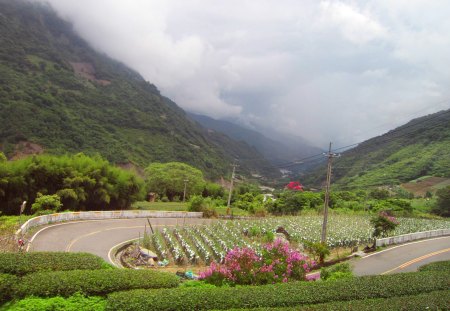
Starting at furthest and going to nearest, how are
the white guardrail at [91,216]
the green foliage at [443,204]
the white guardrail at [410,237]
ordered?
the green foliage at [443,204], the white guardrail at [410,237], the white guardrail at [91,216]

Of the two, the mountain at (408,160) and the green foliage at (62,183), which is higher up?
the mountain at (408,160)

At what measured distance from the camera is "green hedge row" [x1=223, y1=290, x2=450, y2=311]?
Result: 27.3ft

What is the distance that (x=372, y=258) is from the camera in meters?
21.9

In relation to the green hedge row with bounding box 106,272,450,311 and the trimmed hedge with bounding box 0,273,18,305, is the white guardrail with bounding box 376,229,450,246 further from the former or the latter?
the trimmed hedge with bounding box 0,273,18,305

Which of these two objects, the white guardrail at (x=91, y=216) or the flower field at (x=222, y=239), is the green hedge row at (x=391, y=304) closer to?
the flower field at (x=222, y=239)

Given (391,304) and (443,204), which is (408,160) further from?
(391,304)

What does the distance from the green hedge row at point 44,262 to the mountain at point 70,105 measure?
6260 centimetres

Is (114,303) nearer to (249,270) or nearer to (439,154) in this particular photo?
(249,270)

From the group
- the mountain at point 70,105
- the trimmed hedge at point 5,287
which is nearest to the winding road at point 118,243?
the trimmed hedge at point 5,287

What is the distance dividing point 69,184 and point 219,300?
28795mm

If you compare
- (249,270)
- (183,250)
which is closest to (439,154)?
(183,250)

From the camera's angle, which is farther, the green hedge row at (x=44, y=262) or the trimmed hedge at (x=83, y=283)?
the green hedge row at (x=44, y=262)

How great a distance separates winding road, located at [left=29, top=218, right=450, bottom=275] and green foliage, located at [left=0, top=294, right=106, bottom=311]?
32.7 feet

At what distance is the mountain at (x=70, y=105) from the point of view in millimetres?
73500
